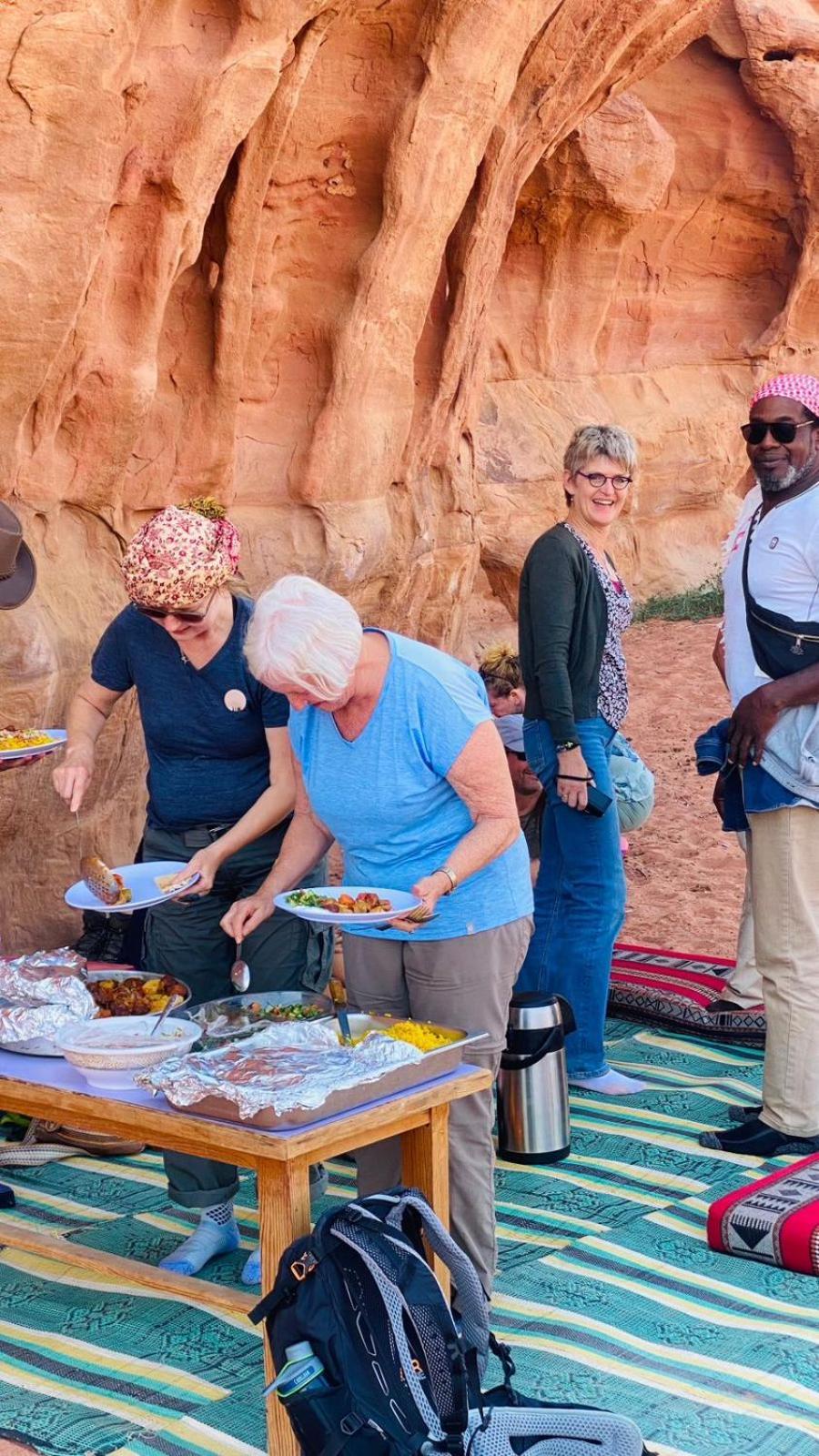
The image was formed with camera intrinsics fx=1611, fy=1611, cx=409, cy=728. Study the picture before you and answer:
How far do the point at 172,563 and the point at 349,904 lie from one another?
3.33 feet

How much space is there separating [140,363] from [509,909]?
147 inches

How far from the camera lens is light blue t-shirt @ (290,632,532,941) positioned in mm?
3480

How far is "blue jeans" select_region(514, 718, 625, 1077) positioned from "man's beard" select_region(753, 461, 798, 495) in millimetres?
997

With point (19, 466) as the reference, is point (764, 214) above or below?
above

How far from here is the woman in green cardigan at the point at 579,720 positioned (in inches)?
198

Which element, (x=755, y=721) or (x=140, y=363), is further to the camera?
(x=140, y=363)

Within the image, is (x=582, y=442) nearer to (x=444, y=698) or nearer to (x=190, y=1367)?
(x=444, y=698)

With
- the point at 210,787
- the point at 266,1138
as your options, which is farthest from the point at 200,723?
the point at 266,1138

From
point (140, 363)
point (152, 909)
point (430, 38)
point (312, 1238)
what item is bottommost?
point (312, 1238)

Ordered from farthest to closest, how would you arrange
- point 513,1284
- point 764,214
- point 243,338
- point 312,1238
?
point 764,214 < point 243,338 < point 513,1284 < point 312,1238

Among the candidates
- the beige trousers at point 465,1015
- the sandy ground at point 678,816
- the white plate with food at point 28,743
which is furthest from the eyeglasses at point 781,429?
the sandy ground at point 678,816

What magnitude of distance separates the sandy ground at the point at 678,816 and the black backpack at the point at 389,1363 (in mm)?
6118

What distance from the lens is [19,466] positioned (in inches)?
246

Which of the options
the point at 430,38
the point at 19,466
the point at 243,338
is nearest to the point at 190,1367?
the point at 19,466
